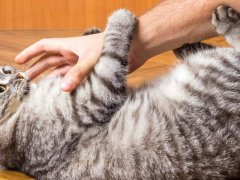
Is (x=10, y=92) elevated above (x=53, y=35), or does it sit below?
below

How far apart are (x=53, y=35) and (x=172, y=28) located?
6.15ft

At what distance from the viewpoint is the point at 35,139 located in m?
1.68

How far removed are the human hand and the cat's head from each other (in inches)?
4.1

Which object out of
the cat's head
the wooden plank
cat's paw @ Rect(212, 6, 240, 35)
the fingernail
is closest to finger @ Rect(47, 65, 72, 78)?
the cat's head

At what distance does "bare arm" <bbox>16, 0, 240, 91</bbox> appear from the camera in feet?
6.10

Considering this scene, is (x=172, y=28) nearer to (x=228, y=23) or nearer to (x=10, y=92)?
(x=228, y=23)

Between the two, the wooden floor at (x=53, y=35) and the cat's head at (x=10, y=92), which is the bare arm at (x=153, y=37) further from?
the wooden floor at (x=53, y=35)

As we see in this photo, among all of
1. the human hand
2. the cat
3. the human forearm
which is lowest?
the cat

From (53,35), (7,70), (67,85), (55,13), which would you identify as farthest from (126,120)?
(55,13)

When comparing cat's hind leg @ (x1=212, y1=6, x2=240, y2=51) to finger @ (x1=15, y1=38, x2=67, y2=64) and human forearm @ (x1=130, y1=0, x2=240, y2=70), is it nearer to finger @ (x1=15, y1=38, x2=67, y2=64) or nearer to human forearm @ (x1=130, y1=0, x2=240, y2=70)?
human forearm @ (x1=130, y1=0, x2=240, y2=70)

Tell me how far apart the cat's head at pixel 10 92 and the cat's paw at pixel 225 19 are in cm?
76

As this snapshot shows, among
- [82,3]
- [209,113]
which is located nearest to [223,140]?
[209,113]

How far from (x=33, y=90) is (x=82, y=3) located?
7.04 feet

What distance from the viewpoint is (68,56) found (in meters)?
1.91
